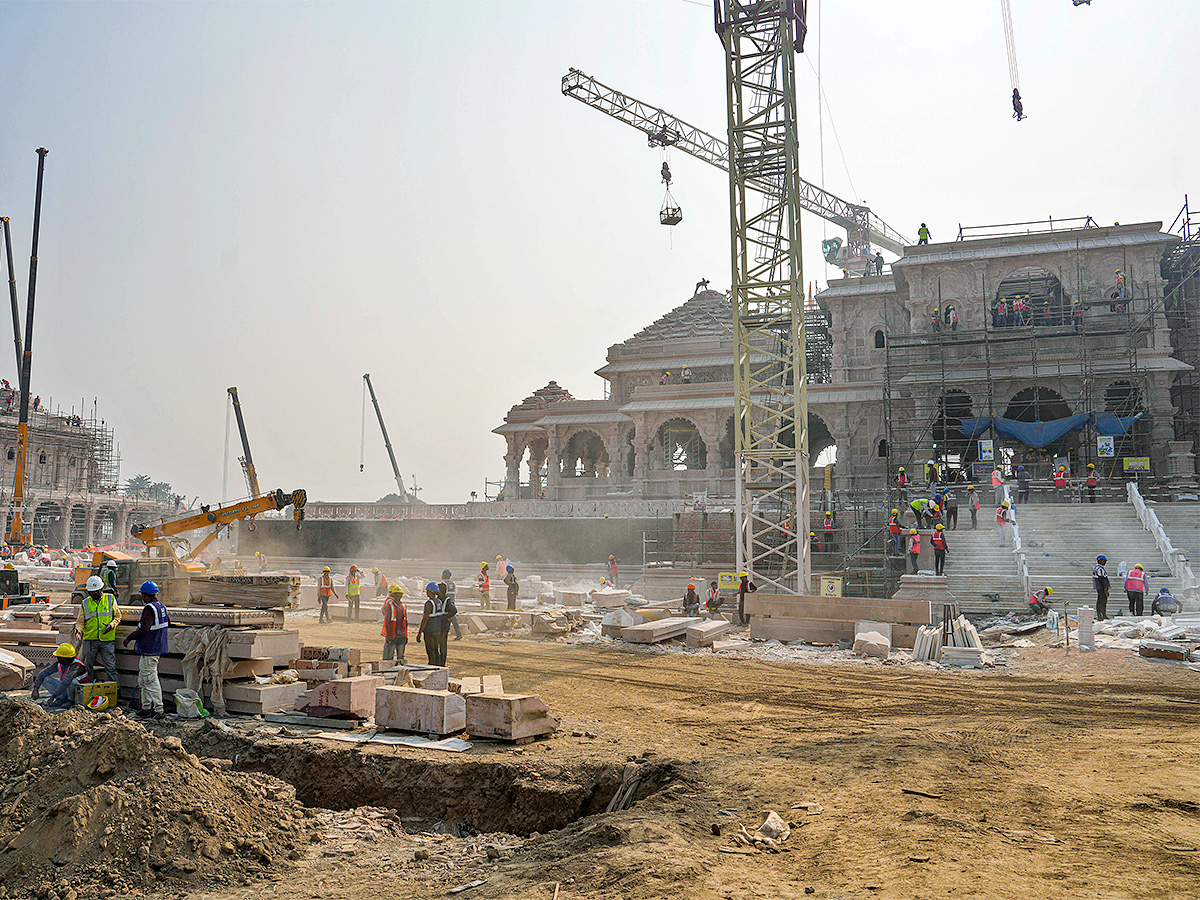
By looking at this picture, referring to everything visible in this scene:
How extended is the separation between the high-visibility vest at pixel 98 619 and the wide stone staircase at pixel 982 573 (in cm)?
1757

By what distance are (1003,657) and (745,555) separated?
28.4ft

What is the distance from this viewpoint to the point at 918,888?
453cm

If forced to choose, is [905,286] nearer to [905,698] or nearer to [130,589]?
[905,698]

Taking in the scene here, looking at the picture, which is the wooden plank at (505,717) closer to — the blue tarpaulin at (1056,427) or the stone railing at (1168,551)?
the stone railing at (1168,551)

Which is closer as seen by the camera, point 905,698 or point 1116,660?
point 905,698

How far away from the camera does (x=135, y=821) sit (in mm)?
6012

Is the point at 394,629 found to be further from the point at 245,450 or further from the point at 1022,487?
the point at 245,450

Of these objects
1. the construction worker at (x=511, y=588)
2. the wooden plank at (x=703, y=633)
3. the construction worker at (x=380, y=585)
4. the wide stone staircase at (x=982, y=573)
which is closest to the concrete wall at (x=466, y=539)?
the construction worker at (x=380, y=585)

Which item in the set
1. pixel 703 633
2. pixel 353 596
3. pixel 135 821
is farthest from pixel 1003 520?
pixel 135 821

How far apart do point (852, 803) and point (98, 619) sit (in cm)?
885

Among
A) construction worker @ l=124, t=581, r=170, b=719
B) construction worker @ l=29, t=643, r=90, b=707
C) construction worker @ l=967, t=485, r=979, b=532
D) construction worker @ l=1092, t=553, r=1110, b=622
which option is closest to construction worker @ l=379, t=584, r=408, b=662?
construction worker @ l=124, t=581, r=170, b=719

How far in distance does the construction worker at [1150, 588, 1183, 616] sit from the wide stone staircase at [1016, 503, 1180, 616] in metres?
0.79

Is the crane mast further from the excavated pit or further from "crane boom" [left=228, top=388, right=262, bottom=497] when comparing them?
"crane boom" [left=228, top=388, right=262, bottom=497]

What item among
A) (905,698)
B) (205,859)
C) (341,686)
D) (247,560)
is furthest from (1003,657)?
(247,560)
